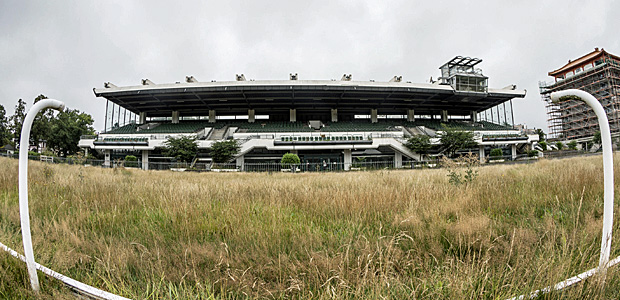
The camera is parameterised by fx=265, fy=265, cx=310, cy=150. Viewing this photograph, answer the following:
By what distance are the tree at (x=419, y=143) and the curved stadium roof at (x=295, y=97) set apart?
9703 millimetres

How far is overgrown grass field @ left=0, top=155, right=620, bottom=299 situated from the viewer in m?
1.85


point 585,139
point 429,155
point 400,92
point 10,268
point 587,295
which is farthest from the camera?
point 585,139

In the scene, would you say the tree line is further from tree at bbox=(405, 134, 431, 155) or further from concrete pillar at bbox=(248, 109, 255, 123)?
tree at bbox=(405, 134, 431, 155)

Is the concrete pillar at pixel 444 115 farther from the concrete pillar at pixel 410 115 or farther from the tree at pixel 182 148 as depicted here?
the tree at pixel 182 148

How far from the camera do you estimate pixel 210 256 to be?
2.36 metres

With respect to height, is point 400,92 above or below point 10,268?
above

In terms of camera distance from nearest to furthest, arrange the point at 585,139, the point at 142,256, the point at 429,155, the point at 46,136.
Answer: the point at 142,256, the point at 429,155, the point at 46,136, the point at 585,139

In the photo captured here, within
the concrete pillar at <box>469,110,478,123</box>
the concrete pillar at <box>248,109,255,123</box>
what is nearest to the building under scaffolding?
the concrete pillar at <box>469,110,478,123</box>

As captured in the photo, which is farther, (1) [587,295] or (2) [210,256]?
(2) [210,256]

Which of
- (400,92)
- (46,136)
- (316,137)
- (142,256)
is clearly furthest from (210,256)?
(46,136)

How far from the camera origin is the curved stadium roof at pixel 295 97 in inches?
1586

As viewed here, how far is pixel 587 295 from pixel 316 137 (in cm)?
3388

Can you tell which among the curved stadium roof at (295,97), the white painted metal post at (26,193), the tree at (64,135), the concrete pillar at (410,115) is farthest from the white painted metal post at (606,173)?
the tree at (64,135)

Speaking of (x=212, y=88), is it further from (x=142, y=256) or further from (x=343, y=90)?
(x=142, y=256)
